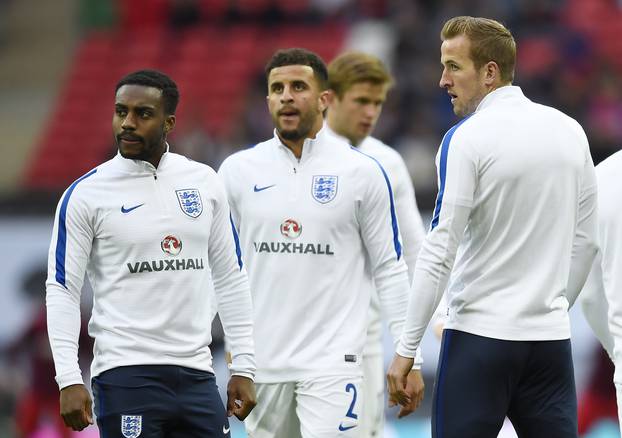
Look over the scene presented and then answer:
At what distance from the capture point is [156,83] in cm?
509

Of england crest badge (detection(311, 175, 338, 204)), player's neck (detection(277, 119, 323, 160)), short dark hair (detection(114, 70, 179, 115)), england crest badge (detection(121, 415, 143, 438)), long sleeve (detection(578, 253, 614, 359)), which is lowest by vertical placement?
england crest badge (detection(121, 415, 143, 438))

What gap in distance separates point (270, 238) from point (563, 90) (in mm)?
8113

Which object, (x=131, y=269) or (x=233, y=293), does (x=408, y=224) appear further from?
(x=131, y=269)

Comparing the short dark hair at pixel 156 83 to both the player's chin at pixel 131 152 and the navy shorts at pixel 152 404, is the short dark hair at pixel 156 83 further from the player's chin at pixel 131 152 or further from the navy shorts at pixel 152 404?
the navy shorts at pixel 152 404

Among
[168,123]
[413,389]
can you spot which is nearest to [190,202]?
[168,123]

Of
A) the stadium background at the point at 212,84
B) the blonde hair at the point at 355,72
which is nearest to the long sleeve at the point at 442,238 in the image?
the blonde hair at the point at 355,72

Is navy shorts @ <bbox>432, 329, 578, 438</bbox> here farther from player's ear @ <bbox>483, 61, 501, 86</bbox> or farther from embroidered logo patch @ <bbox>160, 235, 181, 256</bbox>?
embroidered logo patch @ <bbox>160, 235, 181, 256</bbox>

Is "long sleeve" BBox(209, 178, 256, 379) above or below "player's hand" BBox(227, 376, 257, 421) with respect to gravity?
above

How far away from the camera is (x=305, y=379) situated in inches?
226

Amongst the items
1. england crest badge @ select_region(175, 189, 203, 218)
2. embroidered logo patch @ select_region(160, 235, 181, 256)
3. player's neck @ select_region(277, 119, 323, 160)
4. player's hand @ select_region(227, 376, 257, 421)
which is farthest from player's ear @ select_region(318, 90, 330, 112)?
player's hand @ select_region(227, 376, 257, 421)

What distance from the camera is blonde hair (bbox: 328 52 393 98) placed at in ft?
23.1

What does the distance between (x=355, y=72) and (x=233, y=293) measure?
2164mm

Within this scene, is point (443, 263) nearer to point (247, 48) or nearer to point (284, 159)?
point (284, 159)

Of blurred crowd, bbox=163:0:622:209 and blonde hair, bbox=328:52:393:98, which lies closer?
blonde hair, bbox=328:52:393:98
